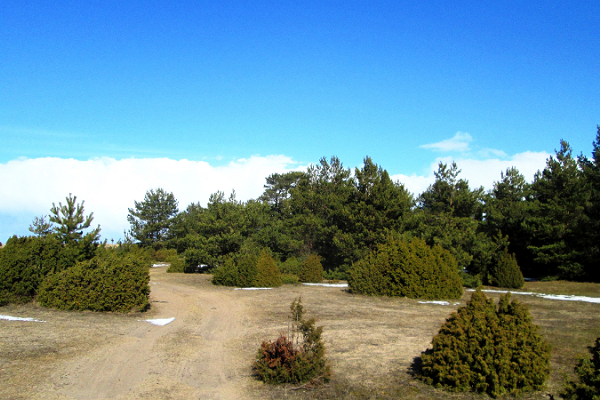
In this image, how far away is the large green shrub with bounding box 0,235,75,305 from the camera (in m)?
12.3

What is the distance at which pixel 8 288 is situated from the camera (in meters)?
12.3

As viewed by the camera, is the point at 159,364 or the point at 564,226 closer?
the point at 159,364

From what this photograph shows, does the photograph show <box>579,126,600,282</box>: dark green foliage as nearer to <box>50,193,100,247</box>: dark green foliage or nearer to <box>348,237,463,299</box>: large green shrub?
<box>348,237,463,299</box>: large green shrub

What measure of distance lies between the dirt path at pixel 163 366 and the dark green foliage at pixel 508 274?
18.5 meters

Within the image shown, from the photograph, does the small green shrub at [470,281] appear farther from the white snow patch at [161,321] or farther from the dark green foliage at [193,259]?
the white snow patch at [161,321]

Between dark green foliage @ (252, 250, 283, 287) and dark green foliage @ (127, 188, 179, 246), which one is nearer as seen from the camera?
dark green foliage @ (252, 250, 283, 287)

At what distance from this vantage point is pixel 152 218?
6116 cm

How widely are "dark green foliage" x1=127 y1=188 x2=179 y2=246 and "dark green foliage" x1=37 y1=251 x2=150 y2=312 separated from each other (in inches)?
1934

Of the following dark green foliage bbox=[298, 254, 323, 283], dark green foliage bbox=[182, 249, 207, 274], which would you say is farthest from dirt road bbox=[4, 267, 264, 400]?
dark green foliage bbox=[182, 249, 207, 274]

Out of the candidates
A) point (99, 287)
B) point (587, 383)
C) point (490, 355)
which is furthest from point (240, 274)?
point (587, 383)

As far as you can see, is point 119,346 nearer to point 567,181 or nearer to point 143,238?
point 567,181

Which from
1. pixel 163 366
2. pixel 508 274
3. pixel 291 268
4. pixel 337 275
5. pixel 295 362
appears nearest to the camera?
pixel 295 362

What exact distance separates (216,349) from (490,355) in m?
5.31

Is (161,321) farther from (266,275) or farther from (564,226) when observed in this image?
(564,226)
